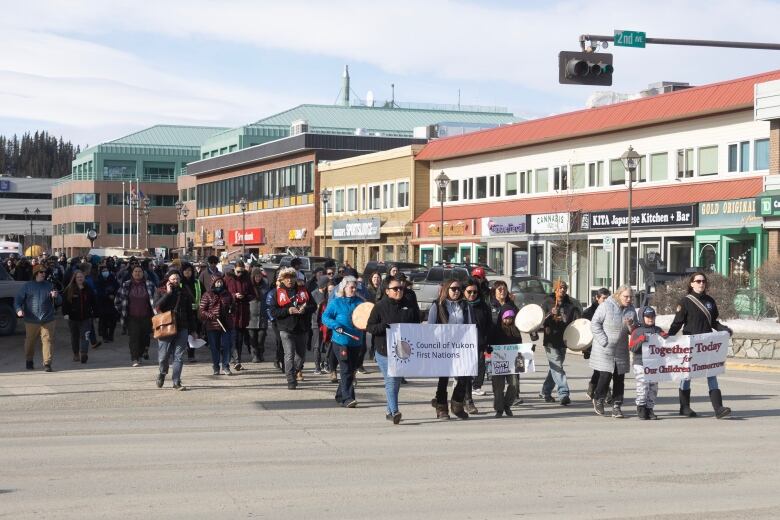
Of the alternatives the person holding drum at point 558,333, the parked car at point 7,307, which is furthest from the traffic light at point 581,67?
the parked car at point 7,307

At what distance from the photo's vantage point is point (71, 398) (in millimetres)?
17922

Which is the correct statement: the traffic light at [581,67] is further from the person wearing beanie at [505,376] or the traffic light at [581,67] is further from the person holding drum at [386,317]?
the person holding drum at [386,317]

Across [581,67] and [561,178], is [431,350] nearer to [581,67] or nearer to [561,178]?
[581,67]

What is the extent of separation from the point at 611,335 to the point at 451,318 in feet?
6.81

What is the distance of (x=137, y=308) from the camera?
22141 mm

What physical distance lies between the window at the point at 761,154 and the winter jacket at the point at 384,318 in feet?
99.1

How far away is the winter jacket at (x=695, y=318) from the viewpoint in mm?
16172

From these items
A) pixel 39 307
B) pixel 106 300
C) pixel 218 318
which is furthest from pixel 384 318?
pixel 106 300

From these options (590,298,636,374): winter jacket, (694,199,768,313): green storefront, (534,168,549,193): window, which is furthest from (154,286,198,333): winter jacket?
(534,168,549,193): window

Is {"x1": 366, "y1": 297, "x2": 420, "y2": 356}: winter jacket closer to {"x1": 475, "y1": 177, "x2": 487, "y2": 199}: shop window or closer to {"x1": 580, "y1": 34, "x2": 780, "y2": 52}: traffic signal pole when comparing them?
{"x1": 580, "y1": 34, "x2": 780, "y2": 52}: traffic signal pole

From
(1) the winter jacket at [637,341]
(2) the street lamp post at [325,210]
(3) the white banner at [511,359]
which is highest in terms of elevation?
(2) the street lamp post at [325,210]

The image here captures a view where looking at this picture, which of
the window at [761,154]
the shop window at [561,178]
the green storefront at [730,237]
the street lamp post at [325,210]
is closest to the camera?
the green storefront at [730,237]

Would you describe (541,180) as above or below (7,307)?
above

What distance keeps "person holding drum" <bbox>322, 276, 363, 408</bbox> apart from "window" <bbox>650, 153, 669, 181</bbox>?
33605 millimetres
